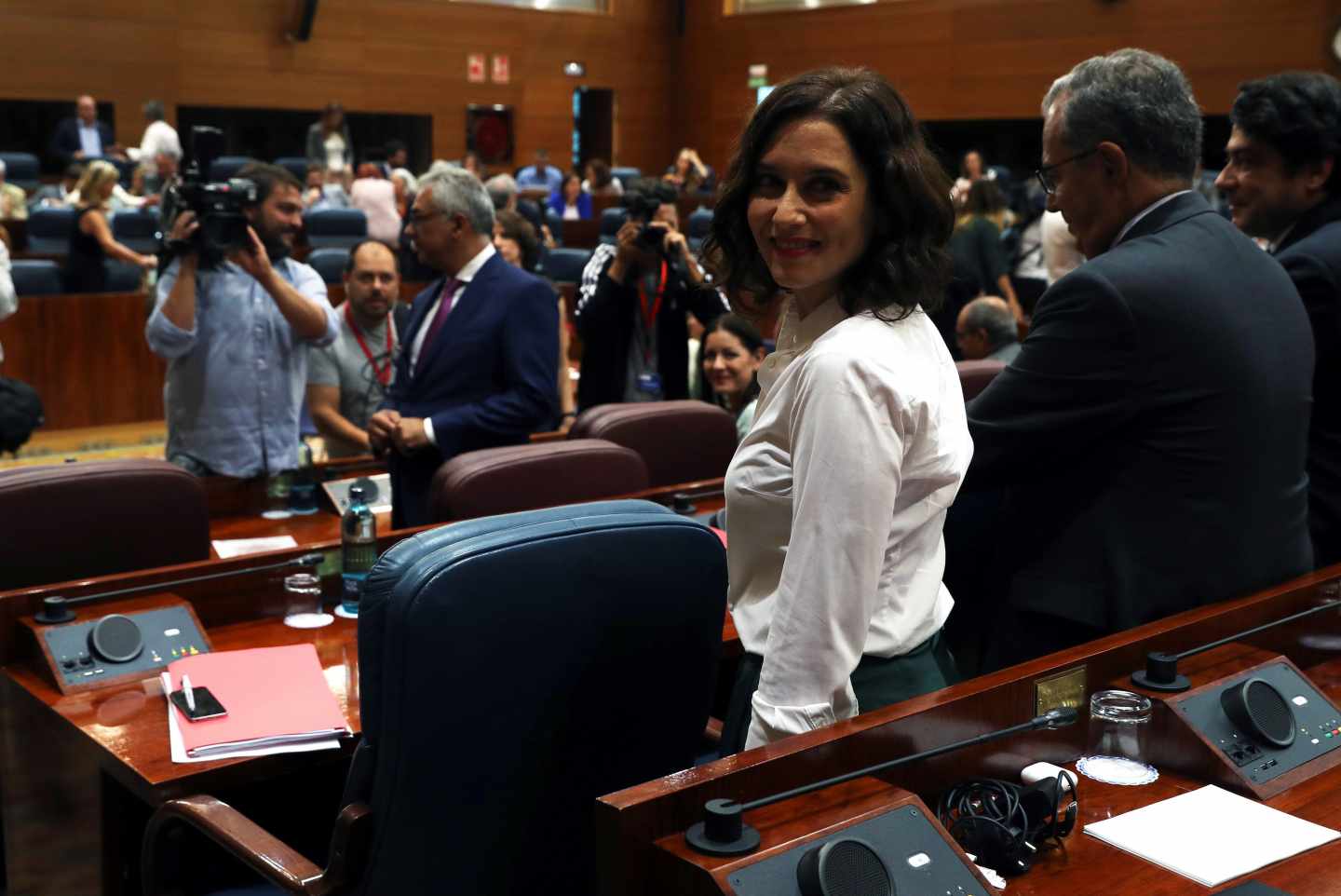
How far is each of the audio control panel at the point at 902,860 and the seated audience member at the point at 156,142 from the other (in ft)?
40.1

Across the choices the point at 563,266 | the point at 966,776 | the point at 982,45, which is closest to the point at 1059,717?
the point at 966,776

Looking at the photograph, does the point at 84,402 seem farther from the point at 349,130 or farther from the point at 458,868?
the point at 349,130

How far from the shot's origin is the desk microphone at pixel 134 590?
7.73 feet

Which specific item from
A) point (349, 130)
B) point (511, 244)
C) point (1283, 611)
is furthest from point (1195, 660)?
point (349, 130)

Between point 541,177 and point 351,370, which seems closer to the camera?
point 351,370

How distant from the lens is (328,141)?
13.7 meters

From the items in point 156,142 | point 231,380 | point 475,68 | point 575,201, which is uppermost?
point 475,68

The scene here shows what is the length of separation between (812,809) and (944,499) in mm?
393

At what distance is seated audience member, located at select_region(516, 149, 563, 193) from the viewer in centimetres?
1494

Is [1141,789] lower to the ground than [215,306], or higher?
lower

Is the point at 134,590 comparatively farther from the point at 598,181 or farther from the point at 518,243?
the point at 598,181

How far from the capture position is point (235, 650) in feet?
8.05

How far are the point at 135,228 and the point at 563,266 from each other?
10.6 ft

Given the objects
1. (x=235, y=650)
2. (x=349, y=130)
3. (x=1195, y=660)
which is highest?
(x=349, y=130)
